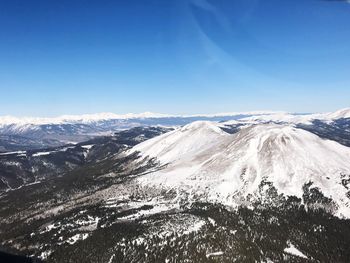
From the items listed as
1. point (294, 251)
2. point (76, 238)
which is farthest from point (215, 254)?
point (76, 238)

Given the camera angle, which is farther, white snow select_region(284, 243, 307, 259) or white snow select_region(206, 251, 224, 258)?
white snow select_region(284, 243, 307, 259)

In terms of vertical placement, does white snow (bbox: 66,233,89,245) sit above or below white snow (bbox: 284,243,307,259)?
below

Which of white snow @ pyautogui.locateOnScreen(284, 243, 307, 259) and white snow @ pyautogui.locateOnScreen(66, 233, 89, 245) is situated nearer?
white snow @ pyautogui.locateOnScreen(284, 243, 307, 259)

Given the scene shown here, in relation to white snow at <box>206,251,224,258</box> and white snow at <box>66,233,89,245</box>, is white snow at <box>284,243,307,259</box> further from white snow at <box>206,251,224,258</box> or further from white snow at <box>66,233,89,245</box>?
white snow at <box>66,233,89,245</box>

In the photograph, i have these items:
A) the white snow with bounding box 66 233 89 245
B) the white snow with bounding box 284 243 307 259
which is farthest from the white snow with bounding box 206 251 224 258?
the white snow with bounding box 66 233 89 245

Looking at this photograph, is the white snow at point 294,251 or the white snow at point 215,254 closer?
the white snow at point 215,254

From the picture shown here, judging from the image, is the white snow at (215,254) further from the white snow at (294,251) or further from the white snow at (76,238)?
the white snow at (76,238)

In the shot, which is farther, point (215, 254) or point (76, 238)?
point (76, 238)

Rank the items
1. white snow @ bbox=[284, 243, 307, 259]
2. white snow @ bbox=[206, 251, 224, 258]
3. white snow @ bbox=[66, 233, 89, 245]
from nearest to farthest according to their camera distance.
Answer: white snow @ bbox=[206, 251, 224, 258]
white snow @ bbox=[284, 243, 307, 259]
white snow @ bbox=[66, 233, 89, 245]

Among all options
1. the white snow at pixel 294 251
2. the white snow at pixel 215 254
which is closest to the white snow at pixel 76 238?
the white snow at pixel 215 254

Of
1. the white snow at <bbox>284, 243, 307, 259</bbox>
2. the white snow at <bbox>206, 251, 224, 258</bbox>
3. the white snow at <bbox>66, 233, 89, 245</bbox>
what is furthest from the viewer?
the white snow at <bbox>66, 233, 89, 245</bbox>

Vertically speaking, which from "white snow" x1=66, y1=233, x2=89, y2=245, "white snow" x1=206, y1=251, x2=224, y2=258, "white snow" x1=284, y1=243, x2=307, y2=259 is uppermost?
"white snow" x1=206, y1=251, x2=224, y2=258

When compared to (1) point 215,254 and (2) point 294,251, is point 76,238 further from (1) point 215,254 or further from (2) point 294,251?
(2) point 294,251
